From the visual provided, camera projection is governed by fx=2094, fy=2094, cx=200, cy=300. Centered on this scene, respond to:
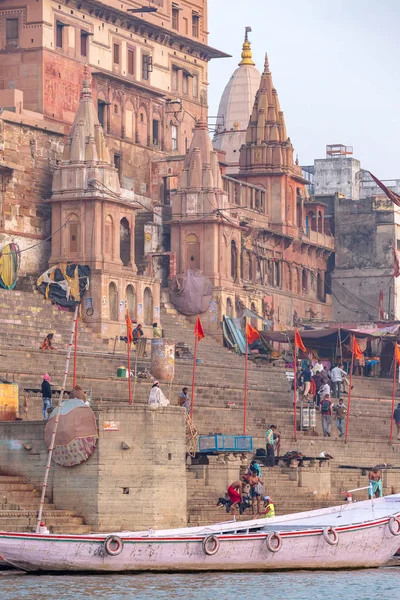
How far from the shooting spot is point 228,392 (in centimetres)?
5219

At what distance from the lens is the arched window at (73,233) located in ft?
196

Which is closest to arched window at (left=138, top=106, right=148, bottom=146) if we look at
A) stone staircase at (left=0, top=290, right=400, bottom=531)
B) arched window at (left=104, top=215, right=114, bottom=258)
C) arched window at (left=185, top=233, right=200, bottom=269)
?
arched window at (left=185, top=233, right=200, bottom=269)

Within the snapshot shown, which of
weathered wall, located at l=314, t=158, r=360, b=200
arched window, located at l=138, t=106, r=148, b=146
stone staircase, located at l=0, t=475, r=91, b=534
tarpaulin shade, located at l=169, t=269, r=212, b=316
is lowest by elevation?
stone staircase, located at l=0, t=475, r=91, b=534

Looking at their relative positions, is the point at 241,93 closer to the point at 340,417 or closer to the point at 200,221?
the point at 200,221

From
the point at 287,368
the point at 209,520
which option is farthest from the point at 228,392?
the point at 209,520

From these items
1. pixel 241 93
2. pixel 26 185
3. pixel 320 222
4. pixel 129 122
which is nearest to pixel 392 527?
pixel 26 185

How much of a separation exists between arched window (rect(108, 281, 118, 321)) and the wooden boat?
65.8ft

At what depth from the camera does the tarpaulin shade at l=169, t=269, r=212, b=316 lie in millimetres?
63875

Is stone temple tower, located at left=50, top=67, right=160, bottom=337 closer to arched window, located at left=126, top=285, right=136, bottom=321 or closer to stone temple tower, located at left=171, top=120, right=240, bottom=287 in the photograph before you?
arched window, located at left=126, top=285, right=136, bottom=321

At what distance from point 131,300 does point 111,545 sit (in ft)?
78.9

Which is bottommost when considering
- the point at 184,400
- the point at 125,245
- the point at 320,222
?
the point at 184,400

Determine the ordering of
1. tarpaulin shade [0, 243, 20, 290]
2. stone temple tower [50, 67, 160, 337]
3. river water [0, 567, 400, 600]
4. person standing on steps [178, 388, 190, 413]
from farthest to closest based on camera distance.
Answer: stone temple tower [50, 67, 160, 337] < tarpaulin shade [0, 243, 20, 290] < person standing on steps [178, 388, 190, 413] < river water [0, 567, 400, 600]

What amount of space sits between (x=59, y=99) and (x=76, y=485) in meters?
28.0

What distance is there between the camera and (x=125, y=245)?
63.4 metres
